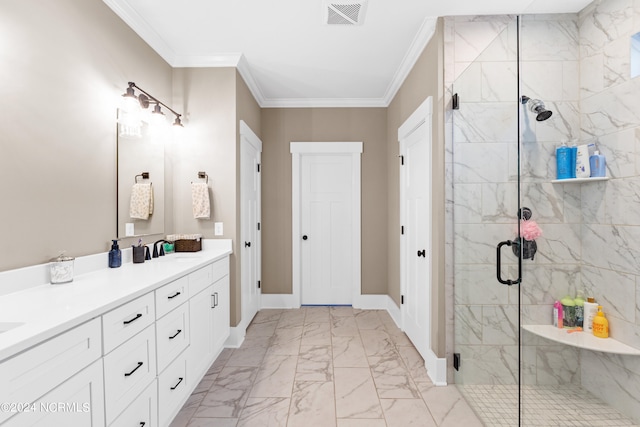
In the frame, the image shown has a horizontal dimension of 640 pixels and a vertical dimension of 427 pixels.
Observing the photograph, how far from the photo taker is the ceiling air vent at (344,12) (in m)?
2.12

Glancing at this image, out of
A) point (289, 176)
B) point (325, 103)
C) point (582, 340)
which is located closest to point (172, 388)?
point (582, 340)

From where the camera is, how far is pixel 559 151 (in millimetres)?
1888

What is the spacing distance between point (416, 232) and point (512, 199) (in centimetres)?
115

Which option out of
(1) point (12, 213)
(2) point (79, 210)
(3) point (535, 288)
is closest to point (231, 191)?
(2) point (79, 210)

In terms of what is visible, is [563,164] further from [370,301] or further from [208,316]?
[370,301]

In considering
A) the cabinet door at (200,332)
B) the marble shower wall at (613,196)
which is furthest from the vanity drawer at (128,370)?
the marble shower wall at (613,196)

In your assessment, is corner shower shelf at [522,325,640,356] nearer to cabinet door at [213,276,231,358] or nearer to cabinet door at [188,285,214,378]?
cabinet door at [188,285,214,378]

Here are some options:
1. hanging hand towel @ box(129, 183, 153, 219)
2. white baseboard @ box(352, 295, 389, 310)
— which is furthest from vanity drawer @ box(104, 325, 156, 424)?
white baseboard @ box(352, 295, 389, 310)

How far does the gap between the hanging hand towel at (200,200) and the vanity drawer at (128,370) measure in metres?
1.40

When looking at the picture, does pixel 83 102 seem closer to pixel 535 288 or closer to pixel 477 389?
pixel 535 288

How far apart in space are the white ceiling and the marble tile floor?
2.68m

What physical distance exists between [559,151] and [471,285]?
39.3 inches

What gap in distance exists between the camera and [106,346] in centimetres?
120
